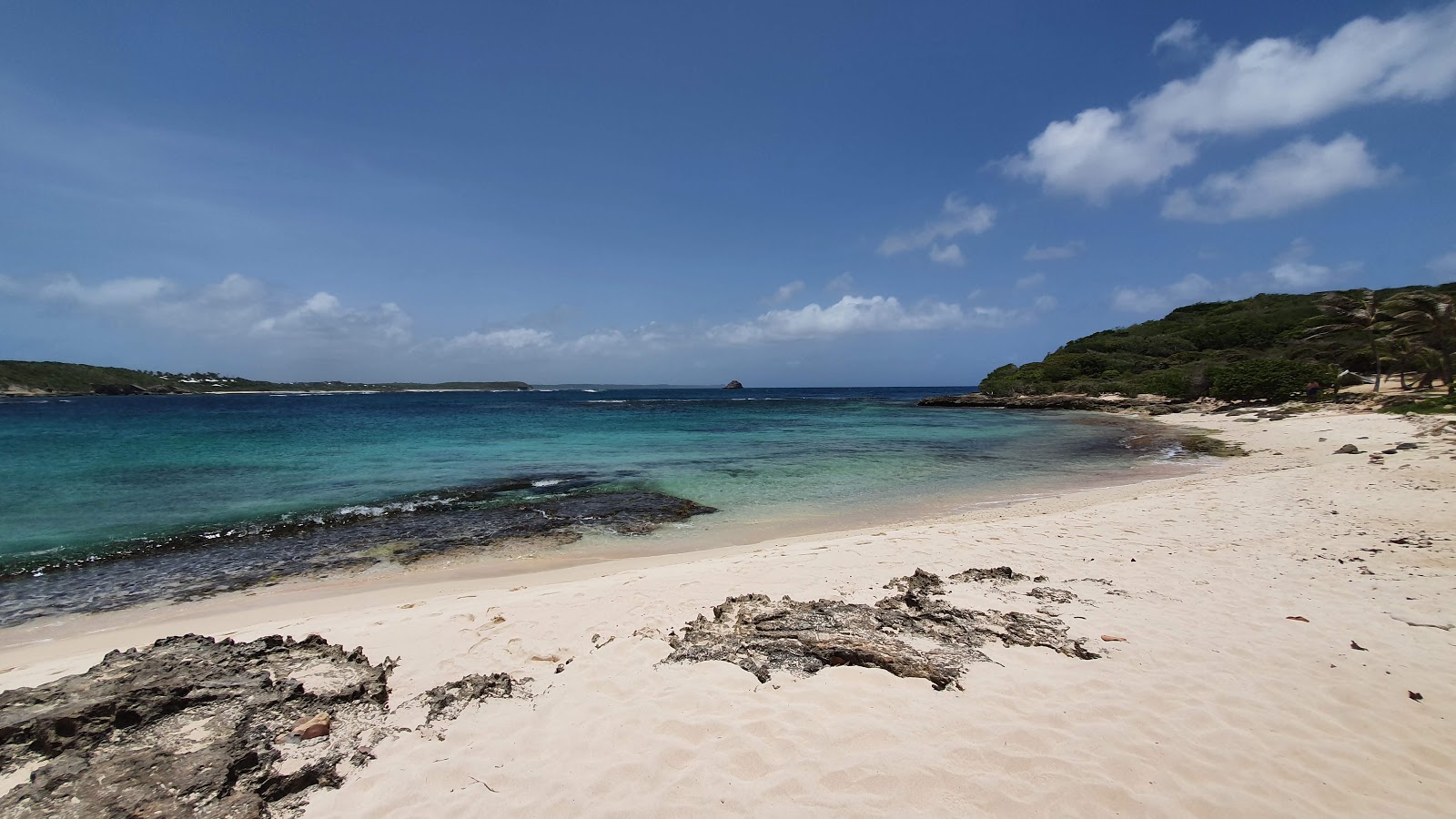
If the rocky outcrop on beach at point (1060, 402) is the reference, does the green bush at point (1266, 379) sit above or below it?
above

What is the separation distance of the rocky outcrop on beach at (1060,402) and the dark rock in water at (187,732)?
5241 cm

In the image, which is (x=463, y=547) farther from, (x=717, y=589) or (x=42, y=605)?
(x=717, y=589)

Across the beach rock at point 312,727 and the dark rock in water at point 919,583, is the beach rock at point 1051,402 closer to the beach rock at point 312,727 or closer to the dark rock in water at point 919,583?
the dark rock in water at point 919,583

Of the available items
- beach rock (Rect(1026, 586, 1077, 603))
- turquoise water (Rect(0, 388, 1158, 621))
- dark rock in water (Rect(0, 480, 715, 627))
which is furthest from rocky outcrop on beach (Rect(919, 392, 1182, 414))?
dark rock in water (Rect(0, 480, 715, 627))

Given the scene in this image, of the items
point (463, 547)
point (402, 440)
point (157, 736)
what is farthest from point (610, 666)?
point (402, 440)

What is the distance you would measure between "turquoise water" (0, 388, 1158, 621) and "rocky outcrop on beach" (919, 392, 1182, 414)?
15059mm

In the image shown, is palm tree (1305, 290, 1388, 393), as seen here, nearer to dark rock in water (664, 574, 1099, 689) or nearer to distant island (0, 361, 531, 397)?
dark rock in water (664, 574, 1099, 689)

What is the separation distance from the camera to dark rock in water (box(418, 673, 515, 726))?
4121mm

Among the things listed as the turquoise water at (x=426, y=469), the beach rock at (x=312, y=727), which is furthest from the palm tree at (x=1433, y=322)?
the beach rock at (x=312, y=727)

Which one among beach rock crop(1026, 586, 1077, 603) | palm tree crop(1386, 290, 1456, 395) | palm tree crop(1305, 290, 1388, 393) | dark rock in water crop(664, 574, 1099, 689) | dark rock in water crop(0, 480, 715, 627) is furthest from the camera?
palm tree crop(1305, 290, 1388, 393)

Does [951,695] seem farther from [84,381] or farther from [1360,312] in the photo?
[84,381]

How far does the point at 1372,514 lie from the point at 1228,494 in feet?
8.67

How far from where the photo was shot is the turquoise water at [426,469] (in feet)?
41.9

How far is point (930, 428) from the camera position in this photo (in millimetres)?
36500
